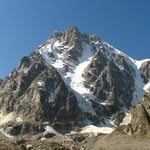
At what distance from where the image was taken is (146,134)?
244ft

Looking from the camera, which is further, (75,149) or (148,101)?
(75,149)

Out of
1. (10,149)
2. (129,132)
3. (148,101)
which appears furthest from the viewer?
(148,101)

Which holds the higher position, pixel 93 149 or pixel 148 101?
pixel 148 101

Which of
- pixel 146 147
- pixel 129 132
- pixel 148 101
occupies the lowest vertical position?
pixel 146 147

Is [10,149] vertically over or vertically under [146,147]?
over

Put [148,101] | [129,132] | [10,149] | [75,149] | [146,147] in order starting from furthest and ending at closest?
[75,149]
[148,101]
[129,132]
[10,149]
[146,147]

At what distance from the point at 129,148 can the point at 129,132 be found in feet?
34.0

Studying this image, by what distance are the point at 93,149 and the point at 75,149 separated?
24.2 metres

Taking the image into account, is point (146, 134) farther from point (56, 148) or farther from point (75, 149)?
point (75, 149)

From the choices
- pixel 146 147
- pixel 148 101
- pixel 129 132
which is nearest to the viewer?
pixel 146 147

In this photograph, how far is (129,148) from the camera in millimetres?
68375

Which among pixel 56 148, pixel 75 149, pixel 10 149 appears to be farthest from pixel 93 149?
pixel 75 149

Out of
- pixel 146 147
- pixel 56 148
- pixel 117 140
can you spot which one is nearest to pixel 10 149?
pixel 56 148

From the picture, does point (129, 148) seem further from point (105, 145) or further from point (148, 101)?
point (148, 101)
